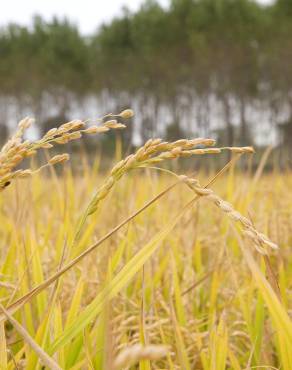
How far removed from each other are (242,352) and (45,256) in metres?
0.65

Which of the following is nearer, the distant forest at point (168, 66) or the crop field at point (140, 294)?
the crop field at point (140, 294)

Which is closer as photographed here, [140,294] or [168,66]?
[140,294]

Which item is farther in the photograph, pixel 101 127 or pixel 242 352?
pixel 242 352

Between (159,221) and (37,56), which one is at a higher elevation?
(37,56)

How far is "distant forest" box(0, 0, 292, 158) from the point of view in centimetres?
2608

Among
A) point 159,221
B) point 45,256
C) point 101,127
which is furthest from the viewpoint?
point 159,221

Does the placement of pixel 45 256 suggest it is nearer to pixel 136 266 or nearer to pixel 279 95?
pixel 136 266

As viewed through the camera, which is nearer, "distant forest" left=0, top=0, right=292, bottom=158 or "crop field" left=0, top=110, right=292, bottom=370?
"crop field" left=0, top=110, right=292, bottom=370

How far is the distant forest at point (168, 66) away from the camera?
26.1m

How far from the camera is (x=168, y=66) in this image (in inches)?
1080

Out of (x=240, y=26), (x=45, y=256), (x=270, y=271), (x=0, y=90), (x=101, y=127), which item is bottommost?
(x=45, y=256)

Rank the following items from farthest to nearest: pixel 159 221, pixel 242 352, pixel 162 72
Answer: pixel 162 72 < pixel 159 221 < pixel 242 352

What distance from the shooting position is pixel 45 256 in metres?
1.48

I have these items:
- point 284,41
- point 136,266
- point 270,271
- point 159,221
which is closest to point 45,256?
point 159,221
